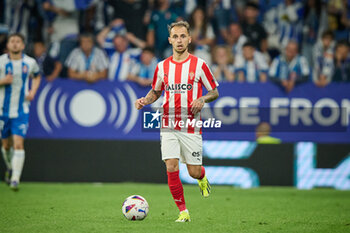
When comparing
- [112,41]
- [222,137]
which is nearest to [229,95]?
[222,137]

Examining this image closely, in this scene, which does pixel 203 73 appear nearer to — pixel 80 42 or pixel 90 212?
pixel 90 212

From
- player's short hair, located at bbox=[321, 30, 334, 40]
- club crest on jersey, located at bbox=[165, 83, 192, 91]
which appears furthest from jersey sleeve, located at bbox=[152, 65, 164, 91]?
player's short hair, located at bbox=[321, 30, 334, 40]

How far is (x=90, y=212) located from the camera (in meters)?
6.88

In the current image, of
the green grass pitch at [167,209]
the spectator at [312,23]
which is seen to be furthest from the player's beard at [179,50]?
the spectator at [312,23]

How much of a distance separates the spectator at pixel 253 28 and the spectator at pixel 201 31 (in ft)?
2.36

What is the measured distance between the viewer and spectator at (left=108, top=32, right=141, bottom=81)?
38.3ft

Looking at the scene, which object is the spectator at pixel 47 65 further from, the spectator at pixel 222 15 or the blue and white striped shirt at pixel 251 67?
the blue and white striped shirt at pixel 251 67

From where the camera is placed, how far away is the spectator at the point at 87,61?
11.4 metres

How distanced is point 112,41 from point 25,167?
3072mm

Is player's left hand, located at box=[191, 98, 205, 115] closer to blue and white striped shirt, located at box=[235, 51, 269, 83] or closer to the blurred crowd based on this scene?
the blurred crowd

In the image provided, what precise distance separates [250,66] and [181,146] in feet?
19.5

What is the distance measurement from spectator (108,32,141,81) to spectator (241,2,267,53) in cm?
226

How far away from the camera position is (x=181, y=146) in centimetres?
615

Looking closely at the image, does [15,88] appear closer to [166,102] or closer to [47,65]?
[47,65]
